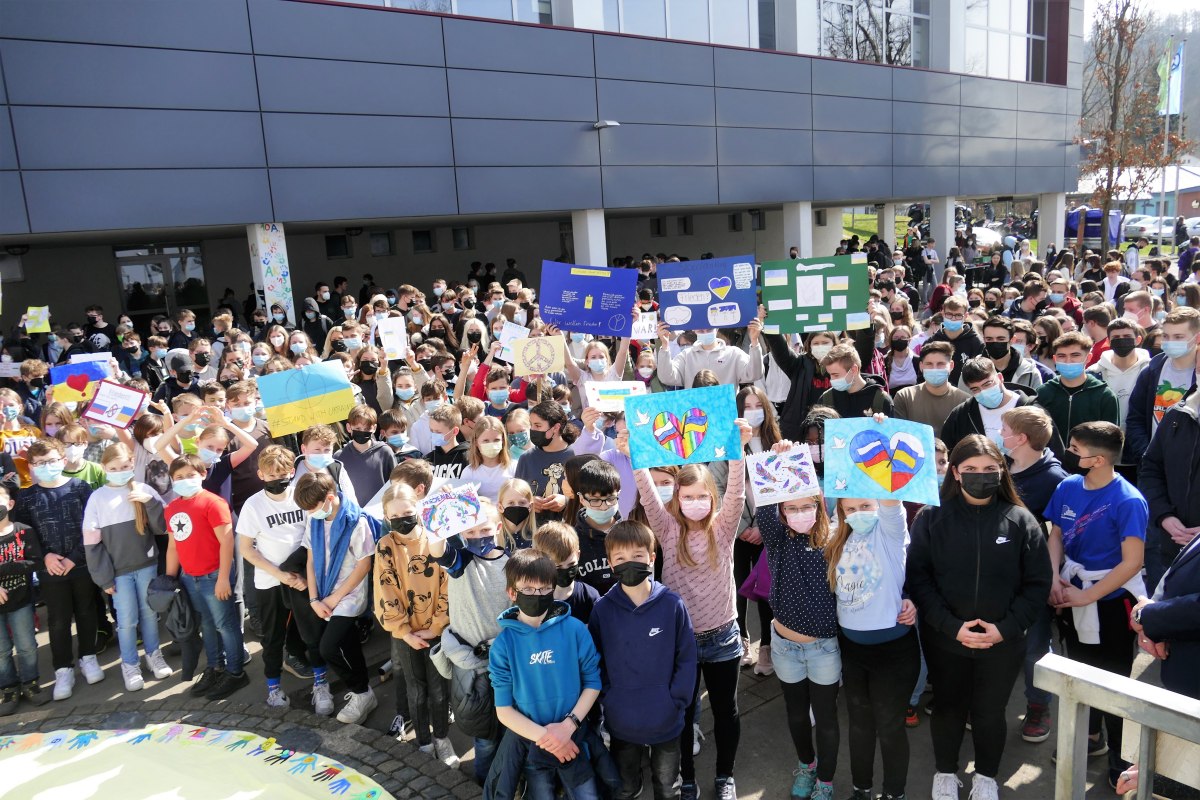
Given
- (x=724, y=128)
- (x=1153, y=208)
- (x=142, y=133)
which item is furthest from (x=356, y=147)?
(x=1153, y=208)

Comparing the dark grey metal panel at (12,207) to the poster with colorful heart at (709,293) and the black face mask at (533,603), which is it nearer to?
the poster with colorful heart at (709,293)

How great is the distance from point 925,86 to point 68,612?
2665cm

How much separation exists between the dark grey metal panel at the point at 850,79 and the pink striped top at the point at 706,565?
2147 cm

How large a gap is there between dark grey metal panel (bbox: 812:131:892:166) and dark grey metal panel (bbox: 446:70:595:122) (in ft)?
25.6

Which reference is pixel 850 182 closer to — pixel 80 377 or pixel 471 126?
pixel 471 126

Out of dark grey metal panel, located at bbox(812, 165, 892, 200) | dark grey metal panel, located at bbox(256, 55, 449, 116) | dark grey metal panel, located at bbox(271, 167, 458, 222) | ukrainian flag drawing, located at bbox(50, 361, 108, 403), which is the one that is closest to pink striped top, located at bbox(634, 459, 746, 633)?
ukrainian flag drawing, located at bbox(50, 361, 108, 403)

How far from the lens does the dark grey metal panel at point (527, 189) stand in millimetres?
17922

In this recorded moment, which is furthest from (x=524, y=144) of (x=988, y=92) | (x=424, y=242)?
(x=988, y=92)

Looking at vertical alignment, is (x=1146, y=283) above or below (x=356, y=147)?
below

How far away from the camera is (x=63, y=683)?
6.03 metres

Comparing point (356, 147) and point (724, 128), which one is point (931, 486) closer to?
point (356, 147)

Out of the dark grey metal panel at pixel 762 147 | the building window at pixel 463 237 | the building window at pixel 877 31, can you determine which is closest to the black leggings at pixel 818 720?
the dark grey metal panel at pixel 762 147

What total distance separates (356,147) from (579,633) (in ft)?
48.1

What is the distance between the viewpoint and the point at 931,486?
3.95m
